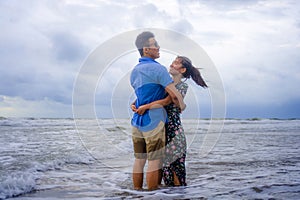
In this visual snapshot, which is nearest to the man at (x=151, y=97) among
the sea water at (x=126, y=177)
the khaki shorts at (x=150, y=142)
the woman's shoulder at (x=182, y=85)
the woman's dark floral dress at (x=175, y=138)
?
the khaki shorts at (x=150, y=142)

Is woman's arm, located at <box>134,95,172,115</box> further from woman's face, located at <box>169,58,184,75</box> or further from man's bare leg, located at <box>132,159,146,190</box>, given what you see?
man's bare leg, located at <box>132,159,146,190</box>

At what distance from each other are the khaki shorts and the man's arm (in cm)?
29

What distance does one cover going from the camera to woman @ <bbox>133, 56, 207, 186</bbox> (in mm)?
4148

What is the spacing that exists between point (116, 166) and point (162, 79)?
A: 11.6 feet

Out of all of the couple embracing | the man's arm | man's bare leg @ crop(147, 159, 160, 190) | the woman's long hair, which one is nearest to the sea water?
man's bare leg @ crop(147, 159, 160, 190)

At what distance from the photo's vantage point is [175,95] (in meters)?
3.87

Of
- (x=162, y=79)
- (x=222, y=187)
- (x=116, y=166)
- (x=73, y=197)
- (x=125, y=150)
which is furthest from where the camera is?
(x=125, y=150)

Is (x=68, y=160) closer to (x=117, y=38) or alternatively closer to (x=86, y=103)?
(x=86, y=103)

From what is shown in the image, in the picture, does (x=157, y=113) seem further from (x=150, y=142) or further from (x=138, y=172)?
(x=138, y=172)

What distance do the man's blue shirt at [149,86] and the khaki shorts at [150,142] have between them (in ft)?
0.24

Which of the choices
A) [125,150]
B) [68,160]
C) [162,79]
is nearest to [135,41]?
[162,79]

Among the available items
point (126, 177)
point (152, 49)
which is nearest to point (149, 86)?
point (152, 49)

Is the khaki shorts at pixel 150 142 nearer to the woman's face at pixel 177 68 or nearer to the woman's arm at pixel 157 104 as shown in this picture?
the woman's arm at pixel 157 104

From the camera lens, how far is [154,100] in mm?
3973
